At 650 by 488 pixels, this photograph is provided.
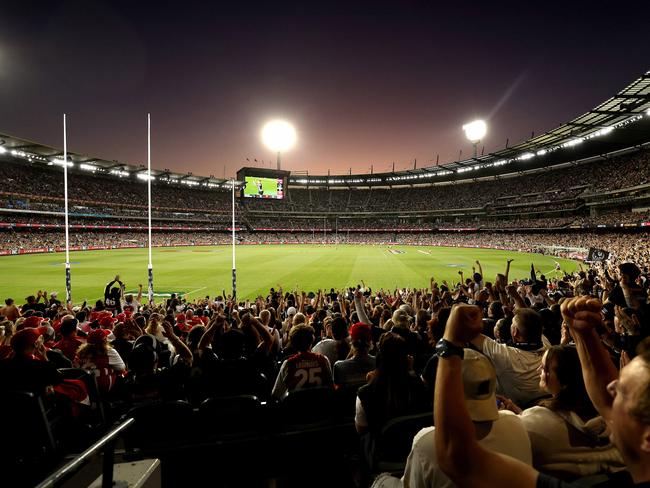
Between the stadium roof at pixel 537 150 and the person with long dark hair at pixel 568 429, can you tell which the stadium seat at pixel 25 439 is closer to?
the person with long dark hair at pixel 568 429

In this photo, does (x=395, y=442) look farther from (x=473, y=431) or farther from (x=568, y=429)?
(x=473, y=431)

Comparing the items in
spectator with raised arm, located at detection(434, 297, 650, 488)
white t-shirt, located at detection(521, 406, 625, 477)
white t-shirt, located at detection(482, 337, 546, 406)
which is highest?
spectator with raised arm, located at detection(434, 297, 650, 488)

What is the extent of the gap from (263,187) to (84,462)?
103 m

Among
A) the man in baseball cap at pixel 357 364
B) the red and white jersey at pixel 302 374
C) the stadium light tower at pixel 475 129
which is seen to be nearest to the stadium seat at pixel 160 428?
the red and white jersey at pixel 302 374

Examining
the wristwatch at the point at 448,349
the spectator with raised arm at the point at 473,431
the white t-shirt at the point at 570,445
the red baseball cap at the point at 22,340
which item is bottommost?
the white t-shirt at the point at 570,445

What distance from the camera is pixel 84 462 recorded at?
189 centimetres

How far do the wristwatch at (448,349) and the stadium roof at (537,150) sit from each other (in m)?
41.4

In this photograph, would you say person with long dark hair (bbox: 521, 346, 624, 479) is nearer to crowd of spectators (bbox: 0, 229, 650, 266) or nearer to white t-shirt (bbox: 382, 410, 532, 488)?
white t-shirt (bbox: 382, 410, 532, 488)

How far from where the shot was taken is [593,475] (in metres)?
1.88

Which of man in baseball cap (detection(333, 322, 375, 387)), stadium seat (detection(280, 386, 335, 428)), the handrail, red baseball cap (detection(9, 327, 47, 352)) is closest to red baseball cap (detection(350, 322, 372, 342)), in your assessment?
man in baseball cap (detection(333, 322, 375, 387))

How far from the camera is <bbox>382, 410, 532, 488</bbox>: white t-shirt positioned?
173cm

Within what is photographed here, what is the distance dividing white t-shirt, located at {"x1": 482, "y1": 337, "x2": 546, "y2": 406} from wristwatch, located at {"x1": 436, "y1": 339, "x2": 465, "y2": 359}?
279cm

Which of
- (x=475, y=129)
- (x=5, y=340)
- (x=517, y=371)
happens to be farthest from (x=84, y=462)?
(x=475, y=129)

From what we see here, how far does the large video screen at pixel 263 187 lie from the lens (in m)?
98.8
